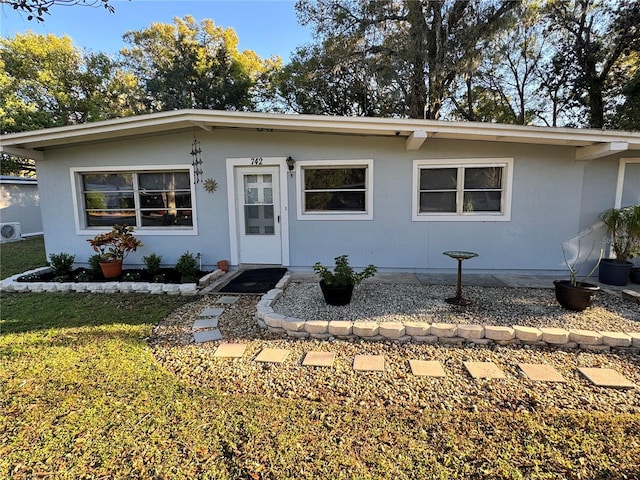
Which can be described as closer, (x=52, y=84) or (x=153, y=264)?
(x=153, y=264)

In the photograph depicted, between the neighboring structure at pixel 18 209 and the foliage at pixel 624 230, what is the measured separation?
588 inches

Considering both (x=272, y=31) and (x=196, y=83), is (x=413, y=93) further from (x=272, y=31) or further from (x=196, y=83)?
(x=196, y=83)

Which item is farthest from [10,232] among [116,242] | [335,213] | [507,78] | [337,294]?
[507,78]

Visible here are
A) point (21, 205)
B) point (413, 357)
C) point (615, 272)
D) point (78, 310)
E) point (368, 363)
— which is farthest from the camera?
point (21, 205)

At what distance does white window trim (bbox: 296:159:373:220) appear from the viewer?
523 centimetres

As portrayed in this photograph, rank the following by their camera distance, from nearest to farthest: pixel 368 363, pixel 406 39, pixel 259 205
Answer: pixel 368 363, pixel 259 205, pixel 406 39

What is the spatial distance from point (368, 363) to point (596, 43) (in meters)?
12.9

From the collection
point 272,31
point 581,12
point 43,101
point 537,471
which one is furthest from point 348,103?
point 43,101

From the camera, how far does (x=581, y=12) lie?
31.4 ft

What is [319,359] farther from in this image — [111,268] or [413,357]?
[111,268]

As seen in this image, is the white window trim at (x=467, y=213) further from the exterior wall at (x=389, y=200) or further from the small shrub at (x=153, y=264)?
the small shrub at (x=153, y=264)

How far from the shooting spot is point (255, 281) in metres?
5.02

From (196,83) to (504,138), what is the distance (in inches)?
586

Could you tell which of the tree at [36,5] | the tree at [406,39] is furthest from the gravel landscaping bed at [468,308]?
the tree at [406,39]
